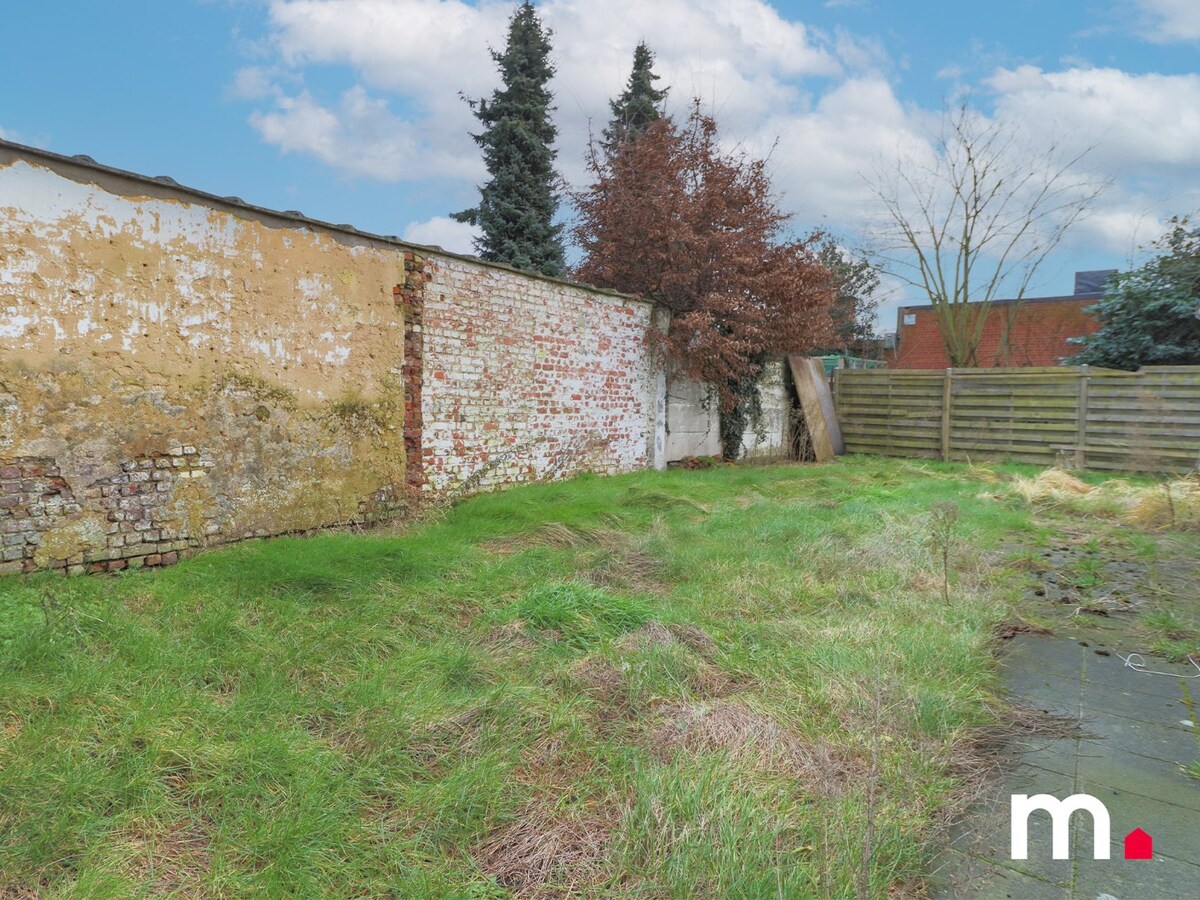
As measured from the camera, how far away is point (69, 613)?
11.3ft

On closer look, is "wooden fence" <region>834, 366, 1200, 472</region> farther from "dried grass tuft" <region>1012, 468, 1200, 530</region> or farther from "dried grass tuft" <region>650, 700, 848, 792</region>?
"dried grass tuft" <region>650, 700, 848, 792</region>

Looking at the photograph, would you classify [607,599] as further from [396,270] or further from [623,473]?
[623,473]

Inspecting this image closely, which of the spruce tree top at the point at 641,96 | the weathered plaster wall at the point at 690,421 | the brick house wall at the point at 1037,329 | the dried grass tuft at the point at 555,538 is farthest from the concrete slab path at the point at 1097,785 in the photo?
the spruce tree top at the point at 641,96

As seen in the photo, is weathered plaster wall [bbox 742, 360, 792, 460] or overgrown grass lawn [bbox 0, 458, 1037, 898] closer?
overgrown grass lawn [bbox 0, 458, 1037, 898]

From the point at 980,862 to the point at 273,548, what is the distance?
4.69 metres

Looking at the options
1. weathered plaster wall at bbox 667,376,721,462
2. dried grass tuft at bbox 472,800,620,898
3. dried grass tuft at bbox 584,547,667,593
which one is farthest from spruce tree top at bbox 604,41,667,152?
dried grass tuft at bbox 472,800,620,898

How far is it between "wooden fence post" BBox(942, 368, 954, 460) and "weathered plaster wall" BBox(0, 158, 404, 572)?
1033 cm

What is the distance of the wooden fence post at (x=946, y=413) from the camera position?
41.6 feet

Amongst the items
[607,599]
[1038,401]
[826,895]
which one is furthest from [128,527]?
[1038,401]

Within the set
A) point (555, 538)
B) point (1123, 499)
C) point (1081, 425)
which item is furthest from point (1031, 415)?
point (555, 538)

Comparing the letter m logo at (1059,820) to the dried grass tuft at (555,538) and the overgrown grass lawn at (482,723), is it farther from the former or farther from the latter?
the dried grass tuft at (555,538)

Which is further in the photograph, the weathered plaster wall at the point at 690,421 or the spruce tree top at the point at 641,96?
the spruce tree top at the point at 641,96

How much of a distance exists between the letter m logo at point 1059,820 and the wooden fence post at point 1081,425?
10715 millimetres

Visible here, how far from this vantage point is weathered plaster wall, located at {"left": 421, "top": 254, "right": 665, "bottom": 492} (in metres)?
7.06
